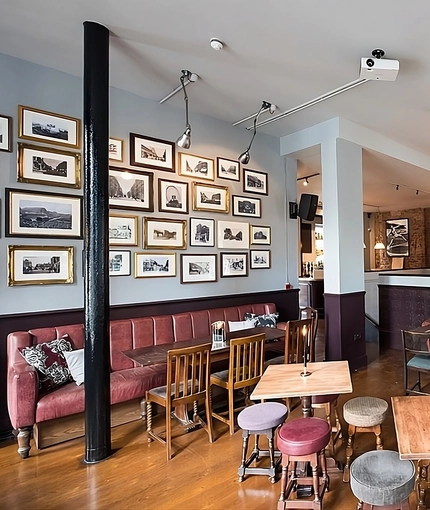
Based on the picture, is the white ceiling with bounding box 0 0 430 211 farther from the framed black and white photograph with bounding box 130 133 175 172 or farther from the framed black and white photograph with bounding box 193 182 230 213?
the framed black and white photograph with bounding box 193 182 230 213

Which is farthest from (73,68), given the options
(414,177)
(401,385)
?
(414,177)

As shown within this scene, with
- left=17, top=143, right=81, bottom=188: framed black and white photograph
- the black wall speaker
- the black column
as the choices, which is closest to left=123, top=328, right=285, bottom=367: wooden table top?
the black column

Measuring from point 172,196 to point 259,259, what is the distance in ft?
5.36

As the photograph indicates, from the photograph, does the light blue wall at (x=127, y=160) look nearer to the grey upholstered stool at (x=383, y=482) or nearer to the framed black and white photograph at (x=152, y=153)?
the framed black and white photograph at (x=152, y=153)

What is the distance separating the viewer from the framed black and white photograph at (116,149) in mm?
4003

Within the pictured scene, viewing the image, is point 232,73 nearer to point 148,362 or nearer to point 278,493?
point 148,362

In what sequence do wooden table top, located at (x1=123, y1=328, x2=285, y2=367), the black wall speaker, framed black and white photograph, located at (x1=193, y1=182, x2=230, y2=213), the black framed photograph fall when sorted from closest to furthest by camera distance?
wooden table top, located at (x1=123, y1=328, x2=285, y2=367), framed black and white photograph, located at (x1=193, y1=182, x2=230, y2=213), the black framed photograph, the black wall speaker

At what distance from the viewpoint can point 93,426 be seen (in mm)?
2811

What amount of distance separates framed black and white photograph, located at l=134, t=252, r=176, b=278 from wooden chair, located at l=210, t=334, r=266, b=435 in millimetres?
1413

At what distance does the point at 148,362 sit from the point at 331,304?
2900 millimetres

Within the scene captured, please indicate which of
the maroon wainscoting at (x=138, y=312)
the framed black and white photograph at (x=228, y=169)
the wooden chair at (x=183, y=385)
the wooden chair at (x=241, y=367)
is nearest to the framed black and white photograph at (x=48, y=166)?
the maroon wainscoting at (x=138, y=312)

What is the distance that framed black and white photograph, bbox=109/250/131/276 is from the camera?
3988 millimetres

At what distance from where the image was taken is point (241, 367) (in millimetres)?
3332

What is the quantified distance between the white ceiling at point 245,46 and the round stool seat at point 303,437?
9.44 ft
